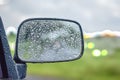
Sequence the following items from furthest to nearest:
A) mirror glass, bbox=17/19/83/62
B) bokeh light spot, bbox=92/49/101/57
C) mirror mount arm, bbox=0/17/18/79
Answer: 1. bokeh light spot, bbox=92/49/101/57
2. mirror glass, bbox=17/19/83/62
3. mirror mount arm, bbox=0/17/18/79

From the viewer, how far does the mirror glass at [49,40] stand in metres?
3.20

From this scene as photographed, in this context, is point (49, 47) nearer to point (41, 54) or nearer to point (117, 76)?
point (41, 54)

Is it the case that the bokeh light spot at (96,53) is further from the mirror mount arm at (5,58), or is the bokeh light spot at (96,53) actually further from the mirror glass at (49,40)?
the mirror mount arm at (5,58)

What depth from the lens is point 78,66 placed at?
51812 mm

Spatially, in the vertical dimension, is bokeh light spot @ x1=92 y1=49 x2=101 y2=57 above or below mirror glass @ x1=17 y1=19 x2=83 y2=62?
below

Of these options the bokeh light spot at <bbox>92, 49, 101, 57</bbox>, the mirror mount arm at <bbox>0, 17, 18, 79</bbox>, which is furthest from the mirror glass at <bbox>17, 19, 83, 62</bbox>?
the bokeh light spot at <bbox>92, 49, 101, 57</bbox>

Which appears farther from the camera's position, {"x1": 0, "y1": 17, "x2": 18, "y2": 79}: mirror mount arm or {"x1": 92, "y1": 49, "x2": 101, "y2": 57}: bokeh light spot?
{"x1": 92, "y1": 49, "x2": 101, "y2": 57}: bokeh light spot

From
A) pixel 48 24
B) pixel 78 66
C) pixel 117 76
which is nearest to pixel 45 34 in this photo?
pixel 48 24

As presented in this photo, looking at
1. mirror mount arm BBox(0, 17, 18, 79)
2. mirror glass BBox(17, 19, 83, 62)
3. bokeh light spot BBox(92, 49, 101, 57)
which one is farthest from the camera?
bokeh light spot BBox(92, 49, 101, 57)

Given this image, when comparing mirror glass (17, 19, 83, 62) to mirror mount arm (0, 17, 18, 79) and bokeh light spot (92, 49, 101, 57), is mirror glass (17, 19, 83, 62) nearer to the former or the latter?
mirror mount arm (0, 17, 18, 79)

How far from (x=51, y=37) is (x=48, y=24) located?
0.21 m

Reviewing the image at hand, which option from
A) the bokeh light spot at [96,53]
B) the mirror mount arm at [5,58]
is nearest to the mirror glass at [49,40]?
→ the mirror mount arm at [5,58]

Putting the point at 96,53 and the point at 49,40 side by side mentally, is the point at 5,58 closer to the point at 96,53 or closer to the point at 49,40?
the point at 49,40

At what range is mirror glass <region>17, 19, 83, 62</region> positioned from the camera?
126 inches
